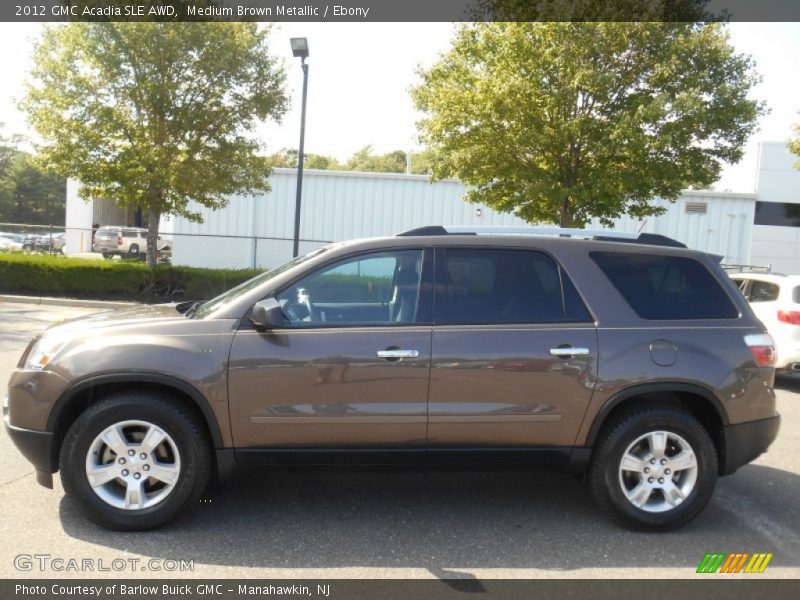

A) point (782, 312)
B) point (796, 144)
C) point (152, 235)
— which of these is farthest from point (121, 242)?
point (782, 312)

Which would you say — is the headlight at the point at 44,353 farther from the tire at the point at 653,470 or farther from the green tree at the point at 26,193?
the green tree at the point at 26,193

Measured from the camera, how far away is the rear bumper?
413 cm

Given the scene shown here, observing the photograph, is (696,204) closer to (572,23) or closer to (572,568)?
(572,23)

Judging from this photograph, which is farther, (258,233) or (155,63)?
(258,233)

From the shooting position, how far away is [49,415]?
151 inches

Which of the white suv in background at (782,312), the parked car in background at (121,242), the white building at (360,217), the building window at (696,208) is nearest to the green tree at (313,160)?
the parked car in background at (121,242)

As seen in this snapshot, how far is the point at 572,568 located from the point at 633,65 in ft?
41.6

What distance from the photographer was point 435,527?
4059 millimetres

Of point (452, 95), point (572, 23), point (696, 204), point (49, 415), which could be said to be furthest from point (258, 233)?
point (49, 415)

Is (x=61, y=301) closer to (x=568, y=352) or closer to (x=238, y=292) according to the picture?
(x=238, y=292)

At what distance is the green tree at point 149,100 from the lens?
15109 mm

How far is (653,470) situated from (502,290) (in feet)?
4.68

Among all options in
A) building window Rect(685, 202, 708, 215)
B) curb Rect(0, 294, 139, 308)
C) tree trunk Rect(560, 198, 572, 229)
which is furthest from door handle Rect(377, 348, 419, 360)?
building window Rect(685, 202, 708, 215)
